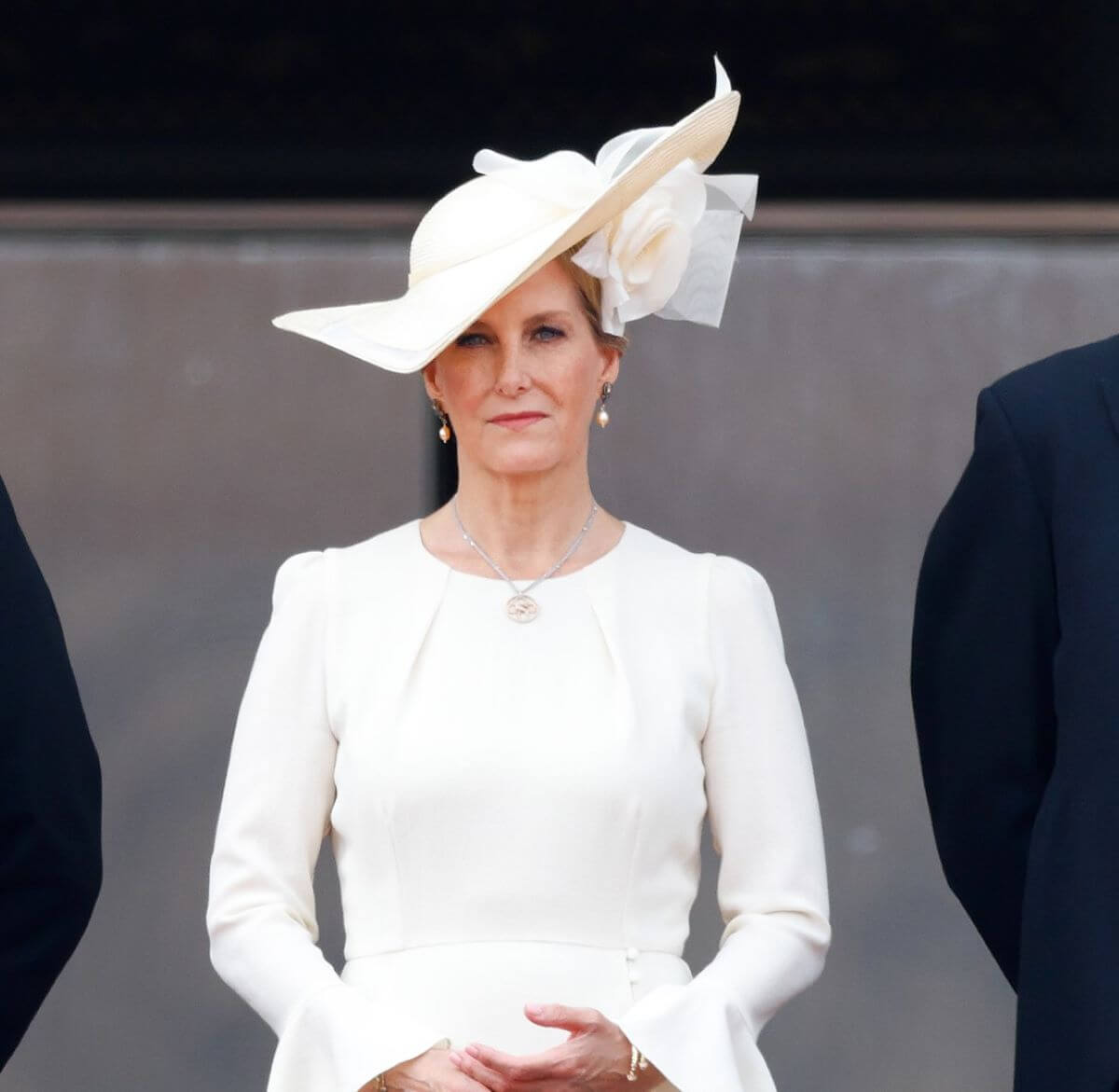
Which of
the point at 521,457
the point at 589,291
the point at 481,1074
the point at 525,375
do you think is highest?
the point at 589,291

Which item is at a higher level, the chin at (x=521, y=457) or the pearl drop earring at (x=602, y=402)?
the pearl drop earring at (x=602, y=402)

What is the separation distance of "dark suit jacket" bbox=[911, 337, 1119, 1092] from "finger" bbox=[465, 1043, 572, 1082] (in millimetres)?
538

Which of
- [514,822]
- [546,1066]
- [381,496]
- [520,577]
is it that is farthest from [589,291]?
[381,496]

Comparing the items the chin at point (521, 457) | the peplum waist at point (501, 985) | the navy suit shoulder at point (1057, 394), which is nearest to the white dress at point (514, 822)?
the peplum waist at point (501, 985)

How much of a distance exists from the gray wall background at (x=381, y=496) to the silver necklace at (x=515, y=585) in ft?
3.73

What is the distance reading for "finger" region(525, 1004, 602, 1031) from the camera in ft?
10.2

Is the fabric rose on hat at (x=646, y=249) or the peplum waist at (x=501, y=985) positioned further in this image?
the fabric rose on hat at (x=646, y=249)

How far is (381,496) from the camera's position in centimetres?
472

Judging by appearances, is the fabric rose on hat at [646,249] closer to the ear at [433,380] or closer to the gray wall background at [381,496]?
the ear at [433,380]

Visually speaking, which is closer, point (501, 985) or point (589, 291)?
point (501, 985)

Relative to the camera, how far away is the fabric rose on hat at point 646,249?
3467 millimetres

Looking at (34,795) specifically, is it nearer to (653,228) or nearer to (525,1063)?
(525,1063)

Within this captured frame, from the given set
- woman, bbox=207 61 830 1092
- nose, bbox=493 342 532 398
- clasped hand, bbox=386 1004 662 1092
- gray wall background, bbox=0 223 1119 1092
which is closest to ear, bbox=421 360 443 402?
woman, bbox=207 61 830 1092

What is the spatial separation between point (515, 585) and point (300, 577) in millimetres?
278
